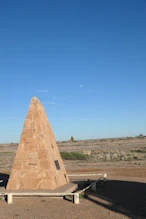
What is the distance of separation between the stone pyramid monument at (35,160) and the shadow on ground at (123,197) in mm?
1570

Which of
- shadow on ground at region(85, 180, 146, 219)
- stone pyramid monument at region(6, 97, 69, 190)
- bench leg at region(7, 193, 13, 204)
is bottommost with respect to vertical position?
shadow on ground at region(85, 180, 146, 219)

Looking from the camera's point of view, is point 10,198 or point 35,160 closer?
point 10,198

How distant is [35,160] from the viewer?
11266 mm

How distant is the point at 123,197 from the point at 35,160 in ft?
11.8

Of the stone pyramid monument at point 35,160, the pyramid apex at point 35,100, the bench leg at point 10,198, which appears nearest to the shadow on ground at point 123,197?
the stone pyramid monument at point 35,160

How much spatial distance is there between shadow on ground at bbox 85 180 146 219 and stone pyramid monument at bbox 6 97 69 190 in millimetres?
1570

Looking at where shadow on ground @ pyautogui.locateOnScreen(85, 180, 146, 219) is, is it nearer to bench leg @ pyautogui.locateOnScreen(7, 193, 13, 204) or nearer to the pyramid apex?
bench leg @ pyautogui.locateOnScreen(7, 193, 13, 204)

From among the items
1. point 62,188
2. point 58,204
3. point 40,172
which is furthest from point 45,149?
point 58,204

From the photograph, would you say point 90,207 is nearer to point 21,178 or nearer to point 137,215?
point 137,215

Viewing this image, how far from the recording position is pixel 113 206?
9078 millimetres

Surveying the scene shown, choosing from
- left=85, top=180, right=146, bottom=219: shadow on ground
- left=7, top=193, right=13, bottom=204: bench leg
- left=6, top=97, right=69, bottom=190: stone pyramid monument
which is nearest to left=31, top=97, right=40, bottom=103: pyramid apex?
left=6, top=97, right=69, bottom=190: stone pyramid monument

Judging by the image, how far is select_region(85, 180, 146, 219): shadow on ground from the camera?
8.51m

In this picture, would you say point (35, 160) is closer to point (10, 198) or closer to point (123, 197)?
point (10, 198)

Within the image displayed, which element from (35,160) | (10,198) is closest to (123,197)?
(35,160)
